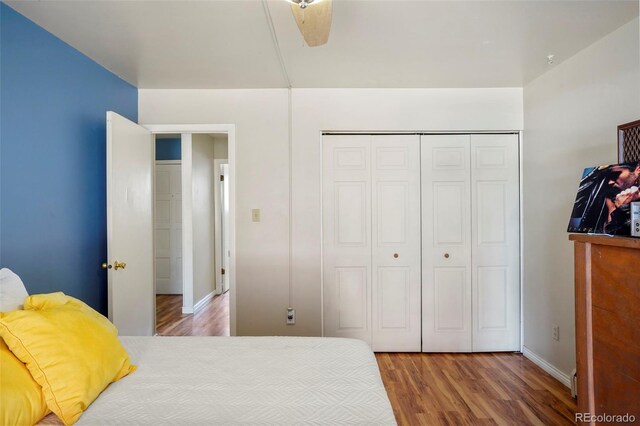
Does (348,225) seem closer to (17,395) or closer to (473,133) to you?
(473,133)

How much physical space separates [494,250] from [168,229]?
425 centimetres

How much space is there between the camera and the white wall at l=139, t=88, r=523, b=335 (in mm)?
2771

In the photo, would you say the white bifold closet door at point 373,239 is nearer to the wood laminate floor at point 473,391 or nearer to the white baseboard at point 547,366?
the wood laminate floor at point 473,391

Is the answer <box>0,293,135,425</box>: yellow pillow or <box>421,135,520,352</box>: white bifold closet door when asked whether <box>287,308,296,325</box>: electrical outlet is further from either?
<box>0,293,135,425</box>: yellow pillow

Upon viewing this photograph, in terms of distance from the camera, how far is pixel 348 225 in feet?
9.29

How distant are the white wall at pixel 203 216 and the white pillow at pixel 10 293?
2.76 metres

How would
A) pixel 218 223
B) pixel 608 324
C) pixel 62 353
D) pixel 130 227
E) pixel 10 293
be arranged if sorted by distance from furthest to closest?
pixel 218 223 → pixel 130 227 → pixel 608 324 → pixel 10 293 → pixel 62 353

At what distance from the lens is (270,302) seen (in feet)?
9.10

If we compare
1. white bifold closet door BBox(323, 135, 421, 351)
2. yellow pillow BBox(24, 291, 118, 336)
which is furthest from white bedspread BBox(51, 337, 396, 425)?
white bifold closet door BBox(323, 135, 421, 351)

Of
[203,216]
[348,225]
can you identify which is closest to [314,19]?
[348,225]

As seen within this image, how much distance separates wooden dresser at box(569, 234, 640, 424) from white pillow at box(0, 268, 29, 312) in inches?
92.1

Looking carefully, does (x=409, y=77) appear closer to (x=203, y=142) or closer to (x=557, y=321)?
(x=557, y=321)

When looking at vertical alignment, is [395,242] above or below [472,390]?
above

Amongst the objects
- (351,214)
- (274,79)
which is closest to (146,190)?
(274,79)
